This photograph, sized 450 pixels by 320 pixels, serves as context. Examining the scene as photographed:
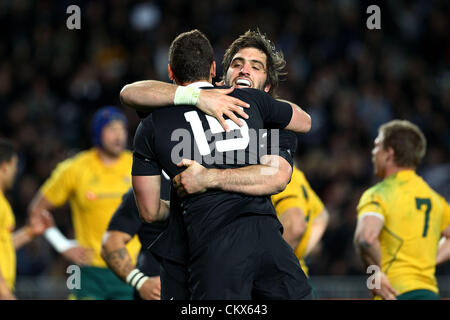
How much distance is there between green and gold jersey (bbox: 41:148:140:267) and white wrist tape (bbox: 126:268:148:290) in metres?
2.30

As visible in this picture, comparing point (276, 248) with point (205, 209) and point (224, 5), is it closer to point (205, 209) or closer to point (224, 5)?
point (205, 209)

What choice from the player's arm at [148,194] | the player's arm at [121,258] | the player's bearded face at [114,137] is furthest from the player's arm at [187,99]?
the player's bearded face at [114,137]

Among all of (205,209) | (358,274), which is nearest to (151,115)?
(205,209)

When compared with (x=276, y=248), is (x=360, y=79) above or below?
above

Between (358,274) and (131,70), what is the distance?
5.44 metres

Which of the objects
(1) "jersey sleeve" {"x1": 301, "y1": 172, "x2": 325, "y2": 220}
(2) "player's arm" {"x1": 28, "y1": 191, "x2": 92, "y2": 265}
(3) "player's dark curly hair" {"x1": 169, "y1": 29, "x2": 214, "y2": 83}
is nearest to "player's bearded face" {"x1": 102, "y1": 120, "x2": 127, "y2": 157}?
(2) "player's arm" {"x1": 28, "y1": 191, "x2": 92, "y2": 265}

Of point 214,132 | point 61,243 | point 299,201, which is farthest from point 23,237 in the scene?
point 214,132

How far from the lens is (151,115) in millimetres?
4035

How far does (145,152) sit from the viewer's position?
3.99m

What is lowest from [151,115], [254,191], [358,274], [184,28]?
→ [358,274]

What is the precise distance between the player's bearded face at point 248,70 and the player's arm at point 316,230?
1607mm

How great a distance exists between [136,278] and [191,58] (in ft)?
6.19
